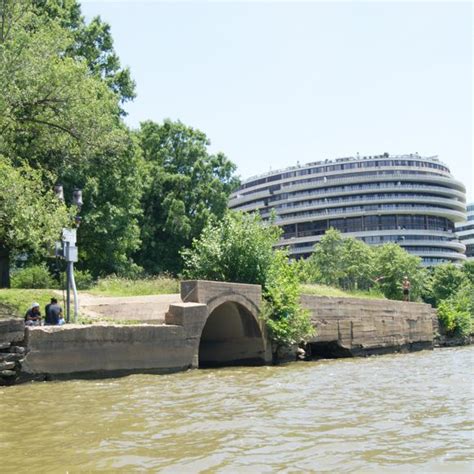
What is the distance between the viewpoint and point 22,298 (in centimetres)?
1739

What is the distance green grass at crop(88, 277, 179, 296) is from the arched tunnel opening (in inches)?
87.4

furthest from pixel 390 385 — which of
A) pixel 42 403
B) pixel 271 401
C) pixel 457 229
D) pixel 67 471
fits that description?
pixel 457 229

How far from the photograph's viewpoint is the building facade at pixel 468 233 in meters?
135

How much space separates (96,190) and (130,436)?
20.6 metres

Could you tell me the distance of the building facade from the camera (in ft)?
443

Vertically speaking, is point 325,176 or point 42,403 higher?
point 325,176

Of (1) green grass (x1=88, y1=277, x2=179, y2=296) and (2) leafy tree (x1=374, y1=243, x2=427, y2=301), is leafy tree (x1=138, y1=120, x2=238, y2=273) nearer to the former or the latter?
(1) green grass (x1=88, y1=277, x2=179, y2=296)

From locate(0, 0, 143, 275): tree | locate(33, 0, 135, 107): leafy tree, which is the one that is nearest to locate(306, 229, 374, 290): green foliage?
locate(33, 0, 135, 107): leafy tree

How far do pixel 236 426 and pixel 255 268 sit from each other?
12.5 metres

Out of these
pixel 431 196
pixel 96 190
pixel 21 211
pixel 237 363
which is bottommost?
pixel 237 363

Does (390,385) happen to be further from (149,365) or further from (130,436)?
(130,436)

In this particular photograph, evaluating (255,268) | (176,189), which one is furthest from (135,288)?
(176,189)

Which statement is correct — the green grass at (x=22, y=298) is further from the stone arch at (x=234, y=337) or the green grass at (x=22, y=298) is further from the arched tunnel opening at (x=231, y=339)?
the arched tunnel opening at (x=231, y=339)

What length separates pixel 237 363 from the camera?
62.2ft
